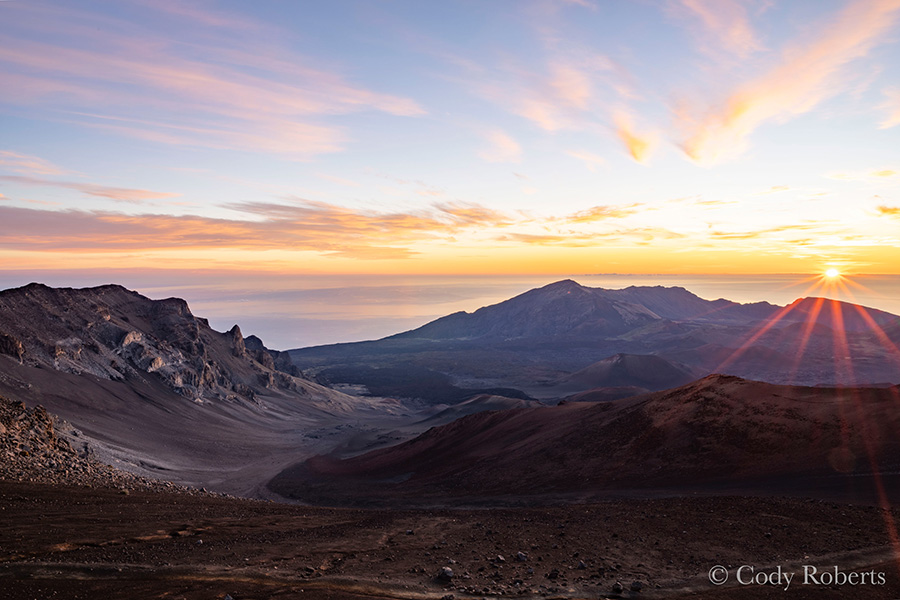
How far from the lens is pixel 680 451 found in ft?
114

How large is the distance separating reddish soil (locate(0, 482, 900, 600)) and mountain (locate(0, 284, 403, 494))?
33585 mm

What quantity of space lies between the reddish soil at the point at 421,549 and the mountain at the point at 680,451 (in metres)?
6.71

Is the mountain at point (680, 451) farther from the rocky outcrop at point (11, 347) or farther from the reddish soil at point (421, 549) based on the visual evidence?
the rocky outcrop at point (11, 347)

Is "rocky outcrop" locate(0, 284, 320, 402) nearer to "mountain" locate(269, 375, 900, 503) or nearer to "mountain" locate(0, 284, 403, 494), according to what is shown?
"mountain" locate(0, 284, 403, 494)

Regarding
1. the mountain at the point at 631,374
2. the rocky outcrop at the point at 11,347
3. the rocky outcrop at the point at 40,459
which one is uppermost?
the rocky outcrop at the point at 11,347

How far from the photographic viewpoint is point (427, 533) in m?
21.8

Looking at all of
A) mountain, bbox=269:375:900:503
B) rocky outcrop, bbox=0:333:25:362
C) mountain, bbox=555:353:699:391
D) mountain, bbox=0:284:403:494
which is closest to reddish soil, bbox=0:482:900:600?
mountain, bbox=269:375:900:503

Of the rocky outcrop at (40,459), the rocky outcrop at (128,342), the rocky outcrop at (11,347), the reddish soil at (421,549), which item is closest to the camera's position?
the reddish soil at (421,549)

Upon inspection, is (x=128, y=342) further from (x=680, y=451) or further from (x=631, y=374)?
(x=631, y=374)

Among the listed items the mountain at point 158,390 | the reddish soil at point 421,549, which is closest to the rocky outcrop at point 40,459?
the reddish soil at point 421,549

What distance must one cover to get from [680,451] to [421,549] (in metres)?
23.0

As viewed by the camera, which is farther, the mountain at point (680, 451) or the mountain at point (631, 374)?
the mountain at point (631, 374)

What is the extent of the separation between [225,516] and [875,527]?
27.2 meters

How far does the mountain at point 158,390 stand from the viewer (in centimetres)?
5809
